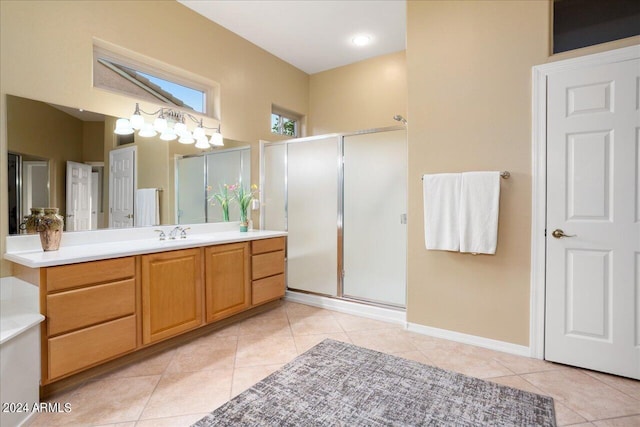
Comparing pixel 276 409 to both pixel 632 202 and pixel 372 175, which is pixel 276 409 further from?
pixel 632 202

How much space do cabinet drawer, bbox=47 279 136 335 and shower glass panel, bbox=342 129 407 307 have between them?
205 cm

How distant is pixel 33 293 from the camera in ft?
6.02

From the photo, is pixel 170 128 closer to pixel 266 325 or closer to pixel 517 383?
pixel 266 325

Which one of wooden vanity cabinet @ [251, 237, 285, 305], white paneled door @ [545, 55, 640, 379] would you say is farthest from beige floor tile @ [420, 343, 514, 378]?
wooden vanity cabinet @ [251, 237, 285, 305]

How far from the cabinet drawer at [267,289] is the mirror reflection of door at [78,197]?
57.6 inches

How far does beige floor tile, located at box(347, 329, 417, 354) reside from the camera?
2.52m

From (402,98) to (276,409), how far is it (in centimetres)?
353

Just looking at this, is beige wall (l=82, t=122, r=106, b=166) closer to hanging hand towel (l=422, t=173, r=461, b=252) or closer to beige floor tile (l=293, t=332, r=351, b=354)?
beige floor tile (l=293, t=332, r=351, b=354)

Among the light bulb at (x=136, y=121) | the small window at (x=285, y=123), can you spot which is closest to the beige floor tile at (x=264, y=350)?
the light bulb at (x=136, y=121)

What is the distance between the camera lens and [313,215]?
368 cm

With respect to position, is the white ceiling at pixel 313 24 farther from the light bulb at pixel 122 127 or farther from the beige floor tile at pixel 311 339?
the beige floor tile at pixel 311 339

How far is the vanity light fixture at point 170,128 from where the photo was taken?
2643 mm

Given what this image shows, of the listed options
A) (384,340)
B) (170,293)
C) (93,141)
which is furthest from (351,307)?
(93,141)

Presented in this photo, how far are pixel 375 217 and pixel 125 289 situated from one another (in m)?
2.21
